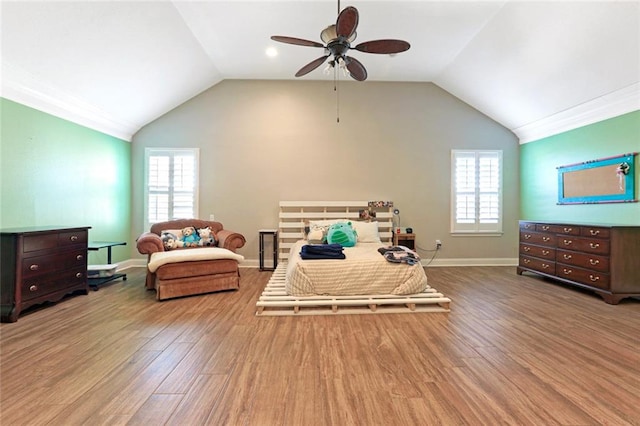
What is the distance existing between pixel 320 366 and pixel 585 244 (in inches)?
157

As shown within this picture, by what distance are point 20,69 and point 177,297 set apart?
10.3 ft

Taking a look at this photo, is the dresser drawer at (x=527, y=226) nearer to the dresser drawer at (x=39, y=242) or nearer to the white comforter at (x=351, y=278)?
the white comforter at (x=351, y=278)

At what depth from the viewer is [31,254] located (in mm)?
3049

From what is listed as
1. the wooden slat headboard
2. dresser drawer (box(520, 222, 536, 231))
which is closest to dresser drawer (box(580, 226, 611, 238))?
dresser drawer (box(520, 222, 536, 231))

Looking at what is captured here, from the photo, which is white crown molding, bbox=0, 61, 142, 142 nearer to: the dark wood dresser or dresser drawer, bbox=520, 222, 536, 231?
the dark wood dresser

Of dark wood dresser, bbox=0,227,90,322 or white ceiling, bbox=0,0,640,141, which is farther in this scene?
white ceiling, bbox=0,0,640,141

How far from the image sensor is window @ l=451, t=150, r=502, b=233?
576 centimetres

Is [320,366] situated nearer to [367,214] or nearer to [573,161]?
[367,214]

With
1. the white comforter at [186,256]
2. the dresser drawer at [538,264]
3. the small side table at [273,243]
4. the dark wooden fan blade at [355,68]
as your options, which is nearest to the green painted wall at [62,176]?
the white comforter at [186,256]

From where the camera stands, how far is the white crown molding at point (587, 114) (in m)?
3.85

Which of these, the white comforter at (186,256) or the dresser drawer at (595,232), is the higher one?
the dresser drawer at (595,232)

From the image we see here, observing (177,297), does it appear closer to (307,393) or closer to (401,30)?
(307,393)

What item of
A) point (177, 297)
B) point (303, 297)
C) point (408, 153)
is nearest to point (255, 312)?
point (303, 297)

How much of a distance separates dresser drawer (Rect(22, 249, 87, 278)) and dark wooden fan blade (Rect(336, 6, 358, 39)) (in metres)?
3.90
